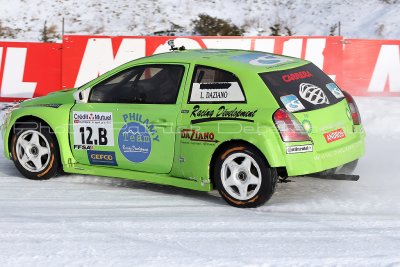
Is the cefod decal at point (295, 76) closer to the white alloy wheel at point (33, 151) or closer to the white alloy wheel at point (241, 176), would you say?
the white alloy wheel at point (241, 176)

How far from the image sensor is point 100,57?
14062 millimetres

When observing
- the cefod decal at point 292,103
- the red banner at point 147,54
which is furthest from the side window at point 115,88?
the red banner at point 147,54

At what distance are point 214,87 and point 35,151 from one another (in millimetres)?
2276

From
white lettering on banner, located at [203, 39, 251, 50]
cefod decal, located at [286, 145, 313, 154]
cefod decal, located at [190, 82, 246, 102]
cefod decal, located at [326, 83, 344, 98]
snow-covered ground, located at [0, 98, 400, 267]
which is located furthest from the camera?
white lettering on banner, located at [203, 39, 251, 50]

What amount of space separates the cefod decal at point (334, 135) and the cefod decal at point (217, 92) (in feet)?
2.82

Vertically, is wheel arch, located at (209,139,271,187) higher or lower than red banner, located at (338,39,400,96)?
lower

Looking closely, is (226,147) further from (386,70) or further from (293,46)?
(386,70)

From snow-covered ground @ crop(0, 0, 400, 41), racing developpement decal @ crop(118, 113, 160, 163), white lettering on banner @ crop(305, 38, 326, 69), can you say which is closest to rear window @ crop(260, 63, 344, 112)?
racing developpement decal @ crop(118, 113, 160, 163)

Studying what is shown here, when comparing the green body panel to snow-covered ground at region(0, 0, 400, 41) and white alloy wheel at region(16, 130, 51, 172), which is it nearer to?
white alloy wheel at region(16, 130, 51, 172)

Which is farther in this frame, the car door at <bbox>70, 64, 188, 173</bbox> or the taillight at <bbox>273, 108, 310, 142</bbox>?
the car door at <bbox>70, 64, 188, 173</bbox>

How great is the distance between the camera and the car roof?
6.83 meters

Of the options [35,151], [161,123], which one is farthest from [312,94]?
[35,151]

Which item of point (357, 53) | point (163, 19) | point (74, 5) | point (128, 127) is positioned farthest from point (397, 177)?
point (74, 5)

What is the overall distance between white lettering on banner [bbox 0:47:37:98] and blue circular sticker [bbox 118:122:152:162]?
7.48 m
